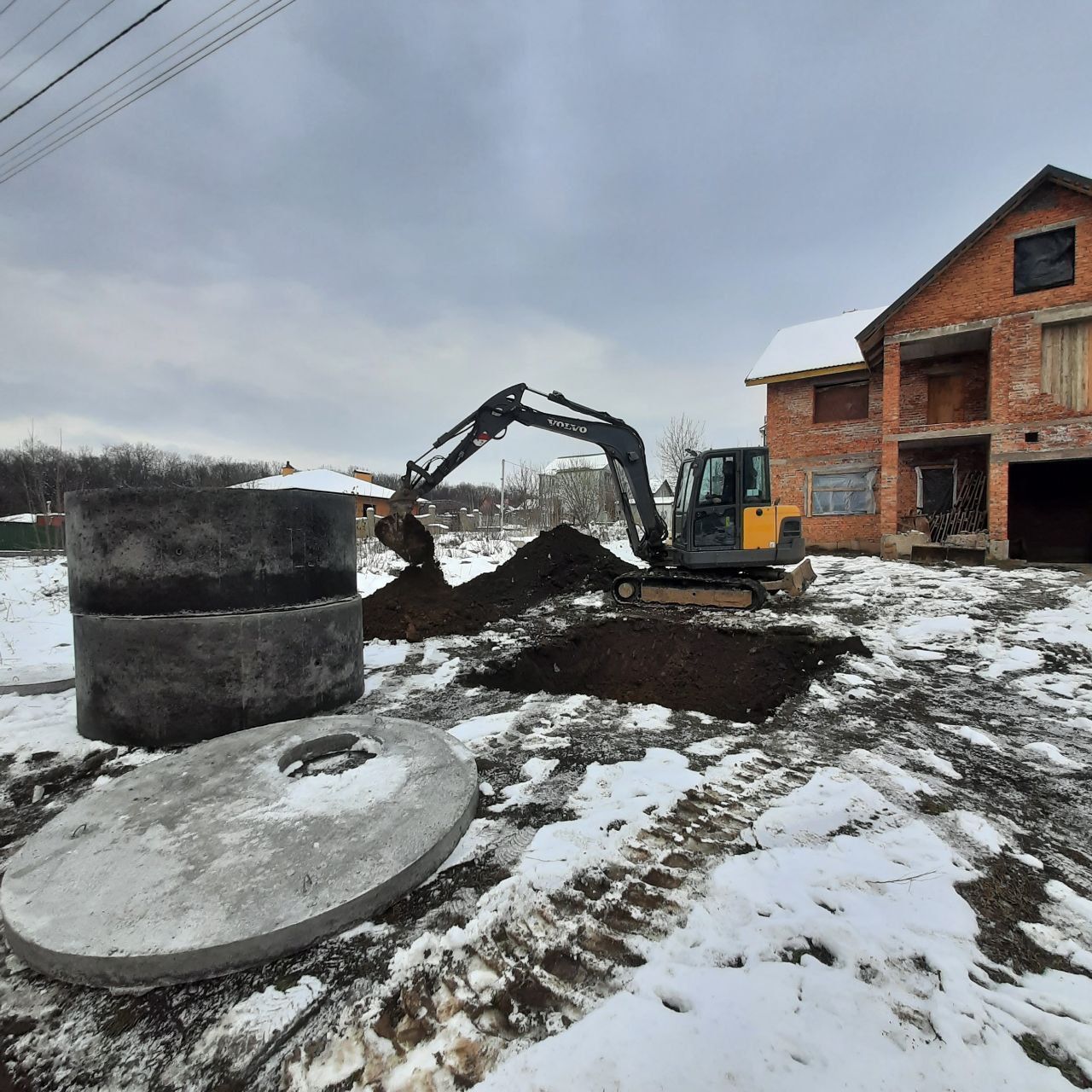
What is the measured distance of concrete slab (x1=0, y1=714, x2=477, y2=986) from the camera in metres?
1.88

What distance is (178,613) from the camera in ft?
12.4

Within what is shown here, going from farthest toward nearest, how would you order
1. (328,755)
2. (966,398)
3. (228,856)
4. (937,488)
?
(937,488), (966,398), (328,755), (228,856)

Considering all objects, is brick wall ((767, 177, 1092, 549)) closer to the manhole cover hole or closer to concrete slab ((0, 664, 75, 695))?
the manhole cover hole

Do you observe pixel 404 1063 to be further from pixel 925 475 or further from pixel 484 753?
pixel 925 475

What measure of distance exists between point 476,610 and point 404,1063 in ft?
22.7

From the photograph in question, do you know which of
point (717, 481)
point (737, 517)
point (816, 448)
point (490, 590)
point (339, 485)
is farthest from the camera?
point (339, 485)

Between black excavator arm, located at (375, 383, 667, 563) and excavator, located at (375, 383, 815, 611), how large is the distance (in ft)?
0.05

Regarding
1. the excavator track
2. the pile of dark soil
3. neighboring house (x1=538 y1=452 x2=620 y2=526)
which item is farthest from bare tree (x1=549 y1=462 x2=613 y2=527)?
the pile of dark soil

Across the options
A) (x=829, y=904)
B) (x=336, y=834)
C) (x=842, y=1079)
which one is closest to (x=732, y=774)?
(x=829, y=904)

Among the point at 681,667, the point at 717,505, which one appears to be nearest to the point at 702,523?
the point at 717,505

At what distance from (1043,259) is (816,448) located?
21.9ft

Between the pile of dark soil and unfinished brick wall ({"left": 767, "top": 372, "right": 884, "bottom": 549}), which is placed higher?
unfinished brick wall ({"left": 767, "top": 372, "right": 884, "bottom": 549})

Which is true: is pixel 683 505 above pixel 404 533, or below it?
above

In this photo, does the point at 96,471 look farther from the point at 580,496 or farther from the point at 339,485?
the point at 580,496
